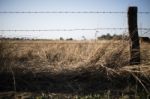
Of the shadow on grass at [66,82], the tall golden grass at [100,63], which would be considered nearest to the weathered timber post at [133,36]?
the tall golden grass at [100,63]

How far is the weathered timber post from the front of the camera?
6.34m

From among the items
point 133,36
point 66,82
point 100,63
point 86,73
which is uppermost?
point 133,36

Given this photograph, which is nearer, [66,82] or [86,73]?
[66,82]

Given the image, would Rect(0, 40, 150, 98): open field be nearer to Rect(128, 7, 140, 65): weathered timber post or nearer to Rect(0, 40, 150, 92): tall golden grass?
Rect(0, 40, 150, 92): tall golden grass

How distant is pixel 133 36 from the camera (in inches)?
252

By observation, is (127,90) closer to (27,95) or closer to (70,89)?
(70,89)

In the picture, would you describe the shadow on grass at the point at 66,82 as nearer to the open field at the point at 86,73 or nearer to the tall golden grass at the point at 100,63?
the open field at the point at 86,73

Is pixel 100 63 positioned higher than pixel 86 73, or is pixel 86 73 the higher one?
pixel 100 63

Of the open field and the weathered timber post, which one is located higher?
the weathered timber post

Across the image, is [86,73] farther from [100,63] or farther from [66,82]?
[66,82]

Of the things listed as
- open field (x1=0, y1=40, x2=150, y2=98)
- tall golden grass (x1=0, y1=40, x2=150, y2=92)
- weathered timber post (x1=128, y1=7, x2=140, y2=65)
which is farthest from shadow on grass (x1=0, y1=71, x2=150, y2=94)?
weathered timber post (x1=128, y1=7, x2=140, y2=65)

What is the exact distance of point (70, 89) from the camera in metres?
5.85

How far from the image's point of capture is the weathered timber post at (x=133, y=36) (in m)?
6.34

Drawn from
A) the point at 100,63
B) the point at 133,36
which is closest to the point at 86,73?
the point at 100,63
